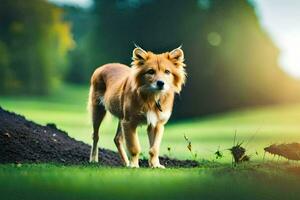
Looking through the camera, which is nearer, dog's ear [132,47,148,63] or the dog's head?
the dog's head

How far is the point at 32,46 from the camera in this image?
15.5 metres

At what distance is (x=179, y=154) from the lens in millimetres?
8336

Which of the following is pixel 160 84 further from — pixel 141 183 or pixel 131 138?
pixel 141 183

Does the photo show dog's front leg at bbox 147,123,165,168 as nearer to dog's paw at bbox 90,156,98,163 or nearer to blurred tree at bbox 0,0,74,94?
dog's paw at bbox 90,156,98,163

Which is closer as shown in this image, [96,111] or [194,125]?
[96,111]

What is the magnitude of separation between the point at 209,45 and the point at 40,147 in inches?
252

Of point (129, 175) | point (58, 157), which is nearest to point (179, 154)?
point (58, 157)

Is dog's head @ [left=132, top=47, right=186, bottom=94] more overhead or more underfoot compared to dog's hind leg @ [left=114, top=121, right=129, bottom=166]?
more overhead

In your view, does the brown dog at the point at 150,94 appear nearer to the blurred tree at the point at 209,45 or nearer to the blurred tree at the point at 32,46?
the blurred tree at the point at 209,45

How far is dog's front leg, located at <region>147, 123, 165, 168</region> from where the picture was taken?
6828mm

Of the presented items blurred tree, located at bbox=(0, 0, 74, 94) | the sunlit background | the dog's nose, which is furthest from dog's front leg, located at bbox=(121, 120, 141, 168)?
blurred tree, located at bbox=(0, 0, 74, 94)

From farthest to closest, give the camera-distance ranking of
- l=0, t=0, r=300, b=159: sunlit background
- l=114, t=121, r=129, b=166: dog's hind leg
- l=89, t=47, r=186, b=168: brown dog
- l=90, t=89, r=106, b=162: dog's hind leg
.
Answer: l=0, t=0, r=300, b=159: sunlit background → l=90, t=89, r=106, b=162: dog's hind leg → l=114, t=121, r=129, b=166: dog's hind leg → l=89, t=47, r=186, b=168: brown dog

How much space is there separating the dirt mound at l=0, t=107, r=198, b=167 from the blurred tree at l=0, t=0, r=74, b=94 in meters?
6.18

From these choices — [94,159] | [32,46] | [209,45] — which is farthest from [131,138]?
[32,46]
